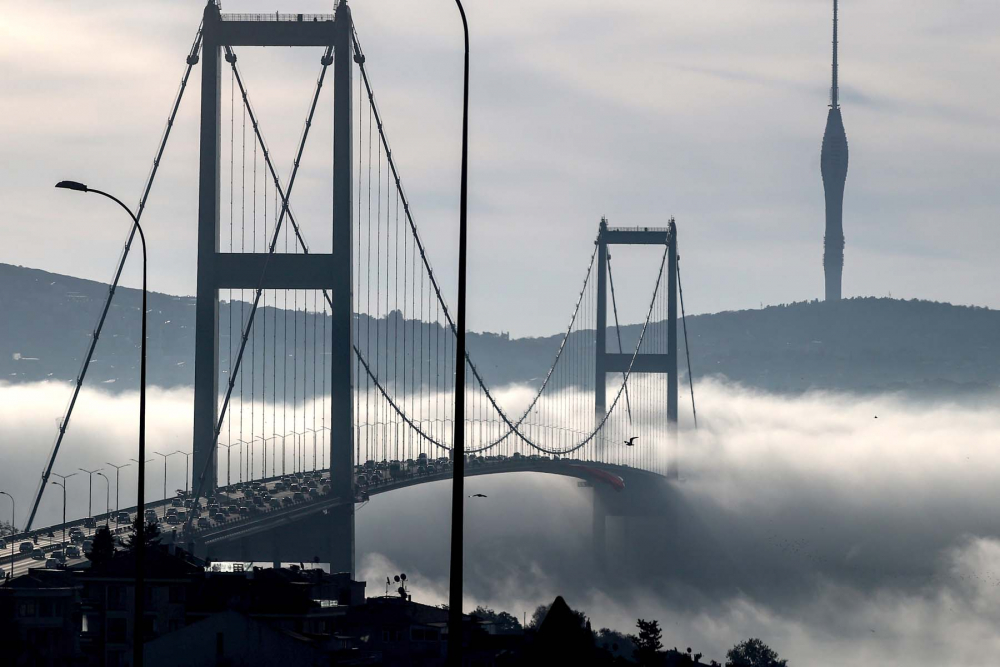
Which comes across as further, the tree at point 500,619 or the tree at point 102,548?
the tree at point 500,619

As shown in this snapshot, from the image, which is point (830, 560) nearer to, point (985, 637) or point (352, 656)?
point (985, 637)

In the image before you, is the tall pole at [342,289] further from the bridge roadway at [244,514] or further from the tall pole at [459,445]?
the tall pole at [459,445]

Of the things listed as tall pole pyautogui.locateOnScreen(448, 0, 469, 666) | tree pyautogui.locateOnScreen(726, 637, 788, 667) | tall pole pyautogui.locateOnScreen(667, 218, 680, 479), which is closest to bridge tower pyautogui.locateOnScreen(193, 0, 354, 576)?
tree pyautogui.locateOnScreen(726, 637, 788, 667)

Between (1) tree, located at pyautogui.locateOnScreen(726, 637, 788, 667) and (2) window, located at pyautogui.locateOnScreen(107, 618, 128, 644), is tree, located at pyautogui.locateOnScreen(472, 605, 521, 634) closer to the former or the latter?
(1) tree, located at pyautogui.locateOnScreen(726, 637, 788, 667)

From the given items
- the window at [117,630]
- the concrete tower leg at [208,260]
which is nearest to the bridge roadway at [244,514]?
the concrete tower leg at [208,260]

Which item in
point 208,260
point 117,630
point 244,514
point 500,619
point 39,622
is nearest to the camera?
point 117,630

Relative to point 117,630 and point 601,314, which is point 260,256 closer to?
point 117,630

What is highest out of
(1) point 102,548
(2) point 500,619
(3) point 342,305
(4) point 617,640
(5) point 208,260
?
(5) point 208,260

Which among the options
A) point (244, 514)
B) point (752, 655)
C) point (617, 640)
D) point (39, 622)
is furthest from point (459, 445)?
point (752, 655)
